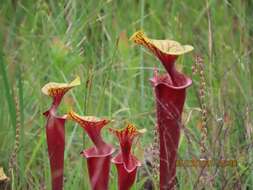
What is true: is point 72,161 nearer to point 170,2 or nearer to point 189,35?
point 189,35

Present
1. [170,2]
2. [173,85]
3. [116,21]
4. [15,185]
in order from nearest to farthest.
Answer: [173,85]
[15,185]
[116,21]
[170,2]

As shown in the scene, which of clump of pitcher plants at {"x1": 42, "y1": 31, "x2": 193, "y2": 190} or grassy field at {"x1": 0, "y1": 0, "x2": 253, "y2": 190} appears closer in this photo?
clump of pitcher plants at {"x1": 42, "y1": 31, "x2": 193, "y2": 190}

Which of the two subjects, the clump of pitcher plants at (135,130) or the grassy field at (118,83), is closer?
the clump of pitcher plants at (135,130)

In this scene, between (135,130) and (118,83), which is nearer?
(135,130)

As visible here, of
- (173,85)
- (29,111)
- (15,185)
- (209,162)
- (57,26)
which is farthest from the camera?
(57,26)

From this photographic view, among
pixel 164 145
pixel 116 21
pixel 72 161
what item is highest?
pixel 116 21

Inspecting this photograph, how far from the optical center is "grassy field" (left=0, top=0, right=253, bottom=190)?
189 cm

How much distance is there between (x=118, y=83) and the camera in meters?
2.60

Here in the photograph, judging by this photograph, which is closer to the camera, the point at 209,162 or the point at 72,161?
the point at 209,162

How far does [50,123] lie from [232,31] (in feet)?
6.19

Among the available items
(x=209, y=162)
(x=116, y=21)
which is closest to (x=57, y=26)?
(x=116, y=21)

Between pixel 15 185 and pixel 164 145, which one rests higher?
pixel 164 145

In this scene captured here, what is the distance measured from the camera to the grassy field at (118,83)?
189cm

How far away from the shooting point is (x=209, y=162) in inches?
64.9
